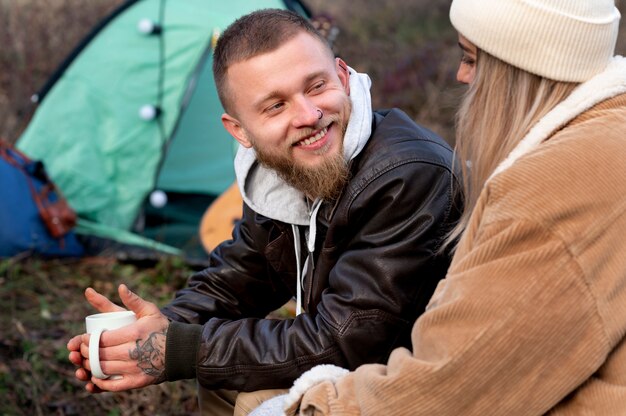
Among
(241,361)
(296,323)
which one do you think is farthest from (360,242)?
(241,361)

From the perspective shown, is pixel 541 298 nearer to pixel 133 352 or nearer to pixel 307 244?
pixel 307 244

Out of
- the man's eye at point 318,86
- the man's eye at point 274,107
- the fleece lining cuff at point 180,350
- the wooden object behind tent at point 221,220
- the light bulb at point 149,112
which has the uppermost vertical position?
the man's eye at point 318,86

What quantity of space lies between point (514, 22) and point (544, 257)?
0.56 m

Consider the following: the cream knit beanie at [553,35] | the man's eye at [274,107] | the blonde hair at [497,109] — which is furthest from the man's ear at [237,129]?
the cream knit beanie at [553,35]

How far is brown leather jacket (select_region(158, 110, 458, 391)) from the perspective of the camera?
7.80 feet

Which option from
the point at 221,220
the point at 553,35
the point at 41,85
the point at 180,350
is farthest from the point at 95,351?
the point at 41,85

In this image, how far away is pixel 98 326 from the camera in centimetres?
256

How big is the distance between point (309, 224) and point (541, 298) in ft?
3.28

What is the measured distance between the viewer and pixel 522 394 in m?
1.83

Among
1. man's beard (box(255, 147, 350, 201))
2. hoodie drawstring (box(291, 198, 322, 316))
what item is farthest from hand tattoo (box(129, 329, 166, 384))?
man's beard (box(255, 147, 350, 201))

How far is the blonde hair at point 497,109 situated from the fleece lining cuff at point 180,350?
0.85 meters

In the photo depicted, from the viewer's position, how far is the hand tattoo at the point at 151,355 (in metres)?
2.53

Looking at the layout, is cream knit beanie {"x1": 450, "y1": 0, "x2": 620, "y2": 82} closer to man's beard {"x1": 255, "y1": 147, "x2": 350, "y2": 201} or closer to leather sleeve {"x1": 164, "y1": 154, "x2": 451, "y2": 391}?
leather sleeve {"x1": 164, "y1": 154, "x2": 451, "y2": 391}

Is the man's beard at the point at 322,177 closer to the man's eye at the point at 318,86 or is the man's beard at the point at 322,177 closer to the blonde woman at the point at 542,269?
the man's eye at the point at 318,86
